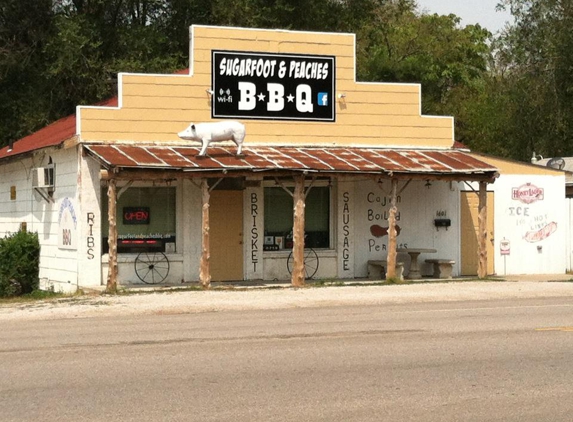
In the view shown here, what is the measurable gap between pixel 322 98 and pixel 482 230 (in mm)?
5010

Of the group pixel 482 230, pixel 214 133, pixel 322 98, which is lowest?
pixel 482 230

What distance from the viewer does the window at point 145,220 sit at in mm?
23750

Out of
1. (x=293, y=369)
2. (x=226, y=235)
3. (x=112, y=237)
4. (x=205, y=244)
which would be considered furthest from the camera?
(x=226, y=235)

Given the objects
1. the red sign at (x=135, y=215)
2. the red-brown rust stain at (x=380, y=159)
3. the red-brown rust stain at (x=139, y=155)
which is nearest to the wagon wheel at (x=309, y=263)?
the red-brown rust stain at (x=380, y=159)

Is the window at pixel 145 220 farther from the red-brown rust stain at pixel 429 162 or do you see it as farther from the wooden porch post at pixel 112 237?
the red-brown rust stain at pixel 429 162

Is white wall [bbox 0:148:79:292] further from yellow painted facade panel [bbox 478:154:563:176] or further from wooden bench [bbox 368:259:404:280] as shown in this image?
yellow painted facade panel [bbox 478:154:563:176]

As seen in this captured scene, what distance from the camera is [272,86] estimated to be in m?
25.3

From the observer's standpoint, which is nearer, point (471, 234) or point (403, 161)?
point (403, 161)

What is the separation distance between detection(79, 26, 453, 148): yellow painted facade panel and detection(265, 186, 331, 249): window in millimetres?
1256

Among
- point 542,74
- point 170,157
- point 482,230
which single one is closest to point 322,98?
point 170,157

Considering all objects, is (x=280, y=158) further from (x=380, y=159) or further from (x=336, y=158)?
(x=380, y=159)

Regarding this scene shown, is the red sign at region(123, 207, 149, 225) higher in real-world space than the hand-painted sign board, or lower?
lower

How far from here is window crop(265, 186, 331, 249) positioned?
83.4 feet

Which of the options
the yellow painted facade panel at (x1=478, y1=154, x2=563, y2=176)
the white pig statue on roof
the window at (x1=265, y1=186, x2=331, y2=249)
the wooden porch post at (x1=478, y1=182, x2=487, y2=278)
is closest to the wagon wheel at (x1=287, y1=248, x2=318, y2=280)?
the window at (x1=265, y1=186, x2=331, y2=249)
